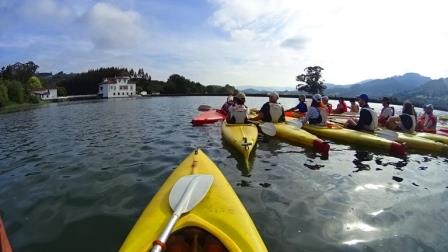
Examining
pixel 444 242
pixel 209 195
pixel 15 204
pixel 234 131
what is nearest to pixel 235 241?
pixel 209 195

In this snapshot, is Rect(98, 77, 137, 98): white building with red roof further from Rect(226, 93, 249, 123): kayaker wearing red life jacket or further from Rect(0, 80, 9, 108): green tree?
Rect(226, 93, 249, 123): kayaker wearing red life jacket

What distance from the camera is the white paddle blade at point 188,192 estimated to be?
444cm

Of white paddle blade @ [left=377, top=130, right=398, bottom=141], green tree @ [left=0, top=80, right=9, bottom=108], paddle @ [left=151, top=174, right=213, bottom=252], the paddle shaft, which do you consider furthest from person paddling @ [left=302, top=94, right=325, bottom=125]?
green tree @ [left=0, top=80, right=9, bottom=108]

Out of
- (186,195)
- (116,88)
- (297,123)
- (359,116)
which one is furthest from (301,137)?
(116,88)

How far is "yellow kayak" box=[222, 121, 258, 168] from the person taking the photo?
9.52 meters

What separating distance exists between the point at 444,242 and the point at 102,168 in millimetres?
7938

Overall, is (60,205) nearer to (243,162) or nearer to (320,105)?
(243,162)

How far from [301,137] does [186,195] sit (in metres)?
7.61

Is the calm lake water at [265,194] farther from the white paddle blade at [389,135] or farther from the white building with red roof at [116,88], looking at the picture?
the white building with red roof at [116,88]

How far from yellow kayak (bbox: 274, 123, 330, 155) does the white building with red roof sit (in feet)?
234

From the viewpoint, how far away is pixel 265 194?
7027 millimetres

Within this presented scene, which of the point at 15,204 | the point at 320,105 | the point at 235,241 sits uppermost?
the point at 320,105

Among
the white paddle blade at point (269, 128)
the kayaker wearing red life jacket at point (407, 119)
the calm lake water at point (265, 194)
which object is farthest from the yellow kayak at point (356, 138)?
the white paddle blade at point (269, 128)

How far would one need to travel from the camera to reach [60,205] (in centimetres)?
661
